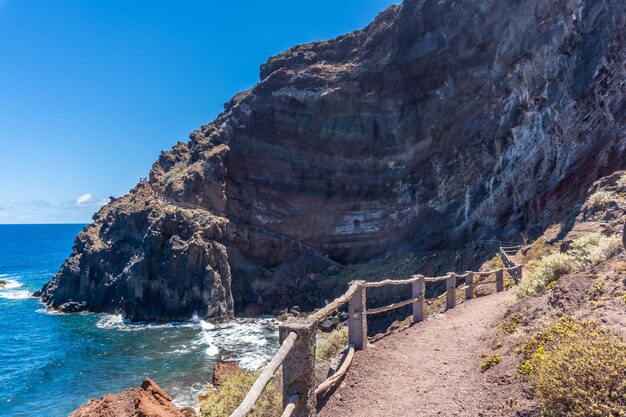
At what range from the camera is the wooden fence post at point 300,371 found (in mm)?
5609

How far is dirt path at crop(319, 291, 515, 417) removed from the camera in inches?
255

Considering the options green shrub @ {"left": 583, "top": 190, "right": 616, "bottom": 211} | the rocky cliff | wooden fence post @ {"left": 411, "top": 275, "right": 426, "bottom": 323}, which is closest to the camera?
wooden fence post @ {"left": 411, "top": 275, "right": 426, "bottom": 323}

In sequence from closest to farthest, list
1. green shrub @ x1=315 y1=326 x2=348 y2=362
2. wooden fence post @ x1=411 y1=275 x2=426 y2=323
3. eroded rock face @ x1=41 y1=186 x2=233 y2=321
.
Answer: green shrub @ x1=315 y1=326 x2=348 y2=362 → wooden fence post @ x1=411 y1=275 x2=426 y2=323 → eroded rock face @ x1=41 y1=186 x2=233 y2=321

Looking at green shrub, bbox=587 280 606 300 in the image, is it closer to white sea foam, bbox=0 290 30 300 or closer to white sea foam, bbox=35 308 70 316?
white sea foam, bbox=35 308 70 316

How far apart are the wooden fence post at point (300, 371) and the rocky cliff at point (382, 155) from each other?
90.3ft

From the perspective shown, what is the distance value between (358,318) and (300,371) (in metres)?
3.14

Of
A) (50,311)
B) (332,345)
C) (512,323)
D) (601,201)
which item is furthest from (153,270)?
(512,323)

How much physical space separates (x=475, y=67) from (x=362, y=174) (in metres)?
14.6

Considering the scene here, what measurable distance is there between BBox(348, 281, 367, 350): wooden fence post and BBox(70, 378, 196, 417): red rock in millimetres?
7335

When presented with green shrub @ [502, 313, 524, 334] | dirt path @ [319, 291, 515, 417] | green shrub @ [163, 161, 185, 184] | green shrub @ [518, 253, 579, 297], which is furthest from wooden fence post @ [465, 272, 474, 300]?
green shrub @ [163, 161, 185, 184]

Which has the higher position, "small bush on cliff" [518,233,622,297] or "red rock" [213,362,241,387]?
"small bush on cliff" [518,233,622,297]

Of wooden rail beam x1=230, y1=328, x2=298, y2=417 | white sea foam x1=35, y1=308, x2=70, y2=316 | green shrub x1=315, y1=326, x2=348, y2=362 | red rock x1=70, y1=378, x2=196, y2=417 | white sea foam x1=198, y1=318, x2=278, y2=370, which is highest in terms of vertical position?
wooden rail beam x1=230, y1=328, x2=298, y2=417

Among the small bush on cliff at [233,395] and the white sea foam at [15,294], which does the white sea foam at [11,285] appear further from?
the small bush on cliff at [233,395]

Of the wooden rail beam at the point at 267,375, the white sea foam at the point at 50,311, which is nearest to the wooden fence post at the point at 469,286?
the wooden rail beam at the point at 267,375
